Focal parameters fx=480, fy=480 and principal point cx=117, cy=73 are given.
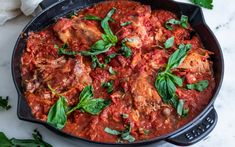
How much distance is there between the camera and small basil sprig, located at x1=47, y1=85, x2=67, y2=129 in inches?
92.4

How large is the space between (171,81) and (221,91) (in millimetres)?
398

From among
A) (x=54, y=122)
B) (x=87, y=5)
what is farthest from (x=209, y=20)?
(x=54, y=122)

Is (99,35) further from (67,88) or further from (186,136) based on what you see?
(186,136)

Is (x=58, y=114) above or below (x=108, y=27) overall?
below

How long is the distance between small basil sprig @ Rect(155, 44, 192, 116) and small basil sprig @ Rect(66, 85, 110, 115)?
29 cm

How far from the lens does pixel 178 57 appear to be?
102 inches

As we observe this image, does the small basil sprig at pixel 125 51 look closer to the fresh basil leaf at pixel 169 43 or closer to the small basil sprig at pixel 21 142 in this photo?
the fresh basil leaf at pixel 169 43

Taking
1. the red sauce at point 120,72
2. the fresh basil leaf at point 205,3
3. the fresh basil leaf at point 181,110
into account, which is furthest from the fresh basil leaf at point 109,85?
the fresh basil leaf at point 205,3

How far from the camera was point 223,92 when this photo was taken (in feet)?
8.97

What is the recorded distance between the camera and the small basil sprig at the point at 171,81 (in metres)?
2.45

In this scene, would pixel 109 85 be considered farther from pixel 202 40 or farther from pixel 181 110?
pixel 202 40

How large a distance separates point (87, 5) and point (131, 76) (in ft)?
2.13

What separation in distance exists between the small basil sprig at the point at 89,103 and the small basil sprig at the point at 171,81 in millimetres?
287

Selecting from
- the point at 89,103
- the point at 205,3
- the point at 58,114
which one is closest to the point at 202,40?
the point at 205,3
